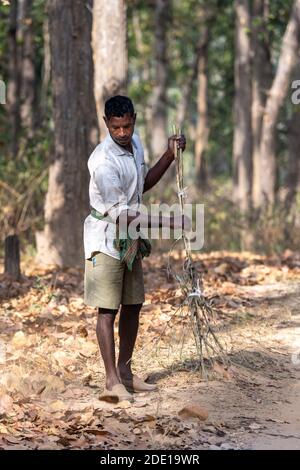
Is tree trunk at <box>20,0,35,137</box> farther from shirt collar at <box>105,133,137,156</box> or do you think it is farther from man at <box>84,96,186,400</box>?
shirt collar at <box>105,133,137,156</box>

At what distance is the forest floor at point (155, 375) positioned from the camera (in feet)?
19.1

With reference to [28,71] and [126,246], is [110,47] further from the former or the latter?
[28,71]

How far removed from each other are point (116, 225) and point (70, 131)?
6291 millimetres

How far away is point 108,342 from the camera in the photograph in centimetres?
639

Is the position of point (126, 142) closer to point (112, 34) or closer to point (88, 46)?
point (112, 34)

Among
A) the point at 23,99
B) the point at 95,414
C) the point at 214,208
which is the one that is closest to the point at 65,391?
the point at 95,414

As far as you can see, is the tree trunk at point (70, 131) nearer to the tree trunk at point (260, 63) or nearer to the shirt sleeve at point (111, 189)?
the shirt sleeve at point (111, 189)

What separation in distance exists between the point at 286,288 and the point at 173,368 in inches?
143

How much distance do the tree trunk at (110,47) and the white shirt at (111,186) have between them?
4.55 m

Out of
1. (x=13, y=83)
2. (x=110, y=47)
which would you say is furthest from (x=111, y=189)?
(x=13, y=83)

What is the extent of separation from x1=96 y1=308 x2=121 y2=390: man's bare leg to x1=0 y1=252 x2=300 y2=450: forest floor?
0.20 metres

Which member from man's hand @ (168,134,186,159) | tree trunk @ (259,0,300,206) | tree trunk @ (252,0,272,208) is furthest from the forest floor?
tree trunk @ (252,0,272,208)

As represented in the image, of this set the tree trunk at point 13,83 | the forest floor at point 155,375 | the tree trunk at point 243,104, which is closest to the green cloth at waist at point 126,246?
the forest floor at point 155,375

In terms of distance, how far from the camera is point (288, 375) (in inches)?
287
